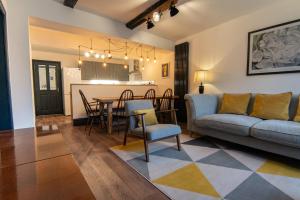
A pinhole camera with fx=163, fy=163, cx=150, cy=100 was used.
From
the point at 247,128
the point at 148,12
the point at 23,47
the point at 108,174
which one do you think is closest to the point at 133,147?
the point at 108,174

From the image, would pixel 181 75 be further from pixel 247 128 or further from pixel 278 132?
pixel 278 132

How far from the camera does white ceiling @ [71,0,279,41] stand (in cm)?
293

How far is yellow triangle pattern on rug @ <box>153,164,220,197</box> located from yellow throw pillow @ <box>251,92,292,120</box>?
1.52 m

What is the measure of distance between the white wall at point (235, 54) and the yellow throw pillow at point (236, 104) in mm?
393

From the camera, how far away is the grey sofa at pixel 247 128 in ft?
6.40

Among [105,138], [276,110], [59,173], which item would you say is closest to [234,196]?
[59,173]

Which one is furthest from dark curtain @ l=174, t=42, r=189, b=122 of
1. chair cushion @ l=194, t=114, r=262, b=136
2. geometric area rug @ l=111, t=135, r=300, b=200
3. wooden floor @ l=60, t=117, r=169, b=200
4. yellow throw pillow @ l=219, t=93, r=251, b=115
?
wooden floor @ l=60, t=117, r=169, b=200

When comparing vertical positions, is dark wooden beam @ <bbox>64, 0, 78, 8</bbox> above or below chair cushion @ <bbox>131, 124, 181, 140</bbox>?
above

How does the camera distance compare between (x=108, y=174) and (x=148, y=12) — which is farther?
(x=148, y=12)

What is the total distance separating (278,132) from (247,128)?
1.15 ft

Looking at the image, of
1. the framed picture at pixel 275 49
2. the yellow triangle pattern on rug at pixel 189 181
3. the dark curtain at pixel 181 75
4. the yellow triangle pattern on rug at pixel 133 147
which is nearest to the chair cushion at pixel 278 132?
the yellow triangle pattern on rug at pixel 189 181

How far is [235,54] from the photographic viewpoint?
3420 mm

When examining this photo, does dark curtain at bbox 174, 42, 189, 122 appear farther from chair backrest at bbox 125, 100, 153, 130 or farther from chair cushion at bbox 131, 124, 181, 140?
chair cushion at bbox 131, 124, 181, 140

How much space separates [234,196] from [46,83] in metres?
6.35
